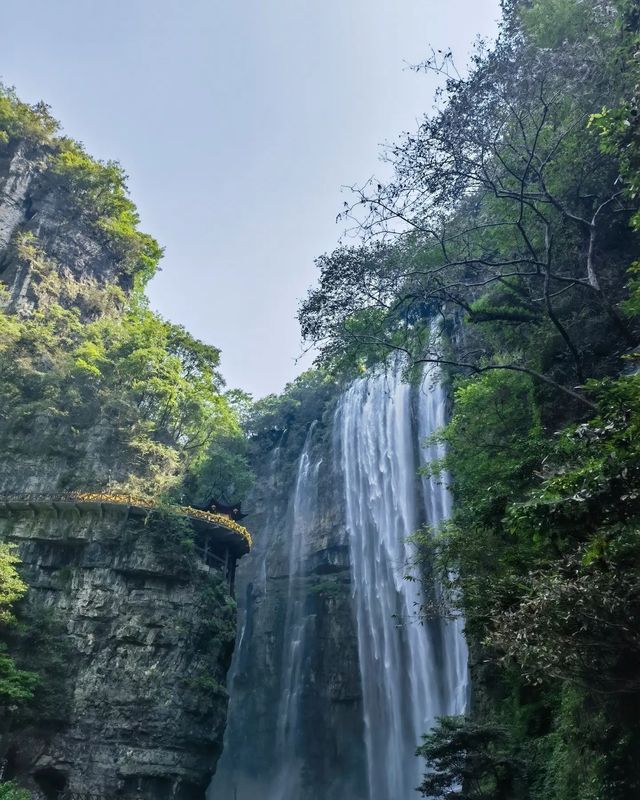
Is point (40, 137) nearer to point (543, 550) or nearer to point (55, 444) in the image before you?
point (55, 444)

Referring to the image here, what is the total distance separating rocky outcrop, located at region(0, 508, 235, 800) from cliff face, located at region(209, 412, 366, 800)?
28.5 feet

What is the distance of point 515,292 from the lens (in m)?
13.3

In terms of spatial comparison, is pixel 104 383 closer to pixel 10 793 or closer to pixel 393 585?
pixel 10 793

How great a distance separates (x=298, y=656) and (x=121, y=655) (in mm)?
12489

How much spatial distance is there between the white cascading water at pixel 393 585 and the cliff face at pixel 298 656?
124cm

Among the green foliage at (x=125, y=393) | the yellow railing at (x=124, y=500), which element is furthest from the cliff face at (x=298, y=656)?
the yellow railing at (x=124, y=500)

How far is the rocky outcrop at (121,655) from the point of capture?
58.0 feet

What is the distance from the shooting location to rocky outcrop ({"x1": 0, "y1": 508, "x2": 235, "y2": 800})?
696 inches

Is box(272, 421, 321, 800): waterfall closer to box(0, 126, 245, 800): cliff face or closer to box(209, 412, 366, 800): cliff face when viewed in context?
box(209, 412, 366, 800): cliff face

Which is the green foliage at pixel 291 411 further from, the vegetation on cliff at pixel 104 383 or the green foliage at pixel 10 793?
the green foliage at pixel 10 793

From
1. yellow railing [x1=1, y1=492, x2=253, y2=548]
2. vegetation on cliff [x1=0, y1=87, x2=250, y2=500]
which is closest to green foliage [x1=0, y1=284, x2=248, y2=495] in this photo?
vegetation on cliff [x1=0, y1=87, x2=250, y2=500]

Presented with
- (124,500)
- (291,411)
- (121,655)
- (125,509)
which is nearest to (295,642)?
(121,655)

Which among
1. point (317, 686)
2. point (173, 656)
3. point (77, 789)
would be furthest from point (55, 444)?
point (317, 686)

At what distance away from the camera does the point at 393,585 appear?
27.8 metres
